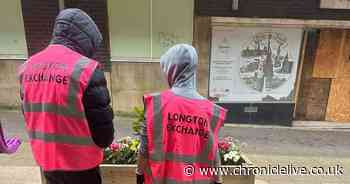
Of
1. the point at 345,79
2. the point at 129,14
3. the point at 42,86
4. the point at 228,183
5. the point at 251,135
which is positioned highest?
the point at 129,14

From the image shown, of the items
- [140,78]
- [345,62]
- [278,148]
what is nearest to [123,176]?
[278,148]

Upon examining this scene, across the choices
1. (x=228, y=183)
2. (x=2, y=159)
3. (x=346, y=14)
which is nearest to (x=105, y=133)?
(x=228, y=183)

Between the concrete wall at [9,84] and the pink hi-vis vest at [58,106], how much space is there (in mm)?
5771

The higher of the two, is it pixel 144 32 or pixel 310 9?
pixel 310 9

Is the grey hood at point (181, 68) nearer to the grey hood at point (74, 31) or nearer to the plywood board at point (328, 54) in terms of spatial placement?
the grey hood at point (74, 31)

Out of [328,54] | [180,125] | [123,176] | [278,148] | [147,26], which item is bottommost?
[278,148]

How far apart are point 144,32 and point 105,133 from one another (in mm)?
5100

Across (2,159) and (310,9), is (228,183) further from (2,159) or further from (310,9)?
(310,9)

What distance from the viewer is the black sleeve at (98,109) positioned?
196 centimetres

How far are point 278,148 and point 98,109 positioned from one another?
490 centimetres

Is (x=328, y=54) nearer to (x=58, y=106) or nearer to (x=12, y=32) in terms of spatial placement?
(x=58, y=106)

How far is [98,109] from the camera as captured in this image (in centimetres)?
200

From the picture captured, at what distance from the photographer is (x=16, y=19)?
6.89 meters

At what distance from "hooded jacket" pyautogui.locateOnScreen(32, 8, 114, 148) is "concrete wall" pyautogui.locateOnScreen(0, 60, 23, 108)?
19.0ft
